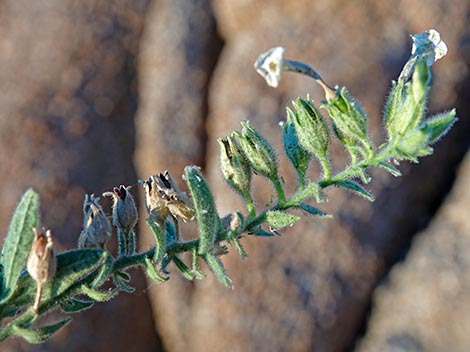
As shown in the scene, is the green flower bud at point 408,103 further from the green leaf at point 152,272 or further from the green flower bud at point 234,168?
the green leaf at point 152,272

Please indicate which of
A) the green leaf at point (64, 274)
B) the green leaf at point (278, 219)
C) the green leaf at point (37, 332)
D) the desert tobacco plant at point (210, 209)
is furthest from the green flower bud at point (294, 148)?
the green leaf at point (37, 332)

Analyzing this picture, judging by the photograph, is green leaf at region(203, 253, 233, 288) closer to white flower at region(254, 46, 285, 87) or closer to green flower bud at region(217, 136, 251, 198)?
green flower bud at region(217, 136, 251, 198)

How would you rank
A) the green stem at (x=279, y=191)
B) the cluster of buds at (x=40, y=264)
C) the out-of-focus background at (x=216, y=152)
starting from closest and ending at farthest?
the cluster of buds at (x=40, y=264), the green stem at (x=279, y=191), the out-of-focus background at (x=216, y=152)

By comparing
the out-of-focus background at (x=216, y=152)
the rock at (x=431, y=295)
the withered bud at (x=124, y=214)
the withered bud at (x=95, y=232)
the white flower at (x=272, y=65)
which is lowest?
the withered bud at (x=95, y=232)

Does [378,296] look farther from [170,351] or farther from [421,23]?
[421,23]

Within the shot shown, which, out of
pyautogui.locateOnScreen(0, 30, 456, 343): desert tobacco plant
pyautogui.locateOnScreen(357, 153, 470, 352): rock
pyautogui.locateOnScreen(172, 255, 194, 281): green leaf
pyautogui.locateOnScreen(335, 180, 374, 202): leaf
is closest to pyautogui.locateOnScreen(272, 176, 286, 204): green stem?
pyautogui.locateOnScreen(0, 30, 456, 343): desert tobacco plant

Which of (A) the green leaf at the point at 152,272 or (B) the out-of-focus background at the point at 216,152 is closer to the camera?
(A) the green leaf at the point at 152,272

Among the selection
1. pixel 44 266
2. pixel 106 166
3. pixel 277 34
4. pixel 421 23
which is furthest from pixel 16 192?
pixel 44 266
